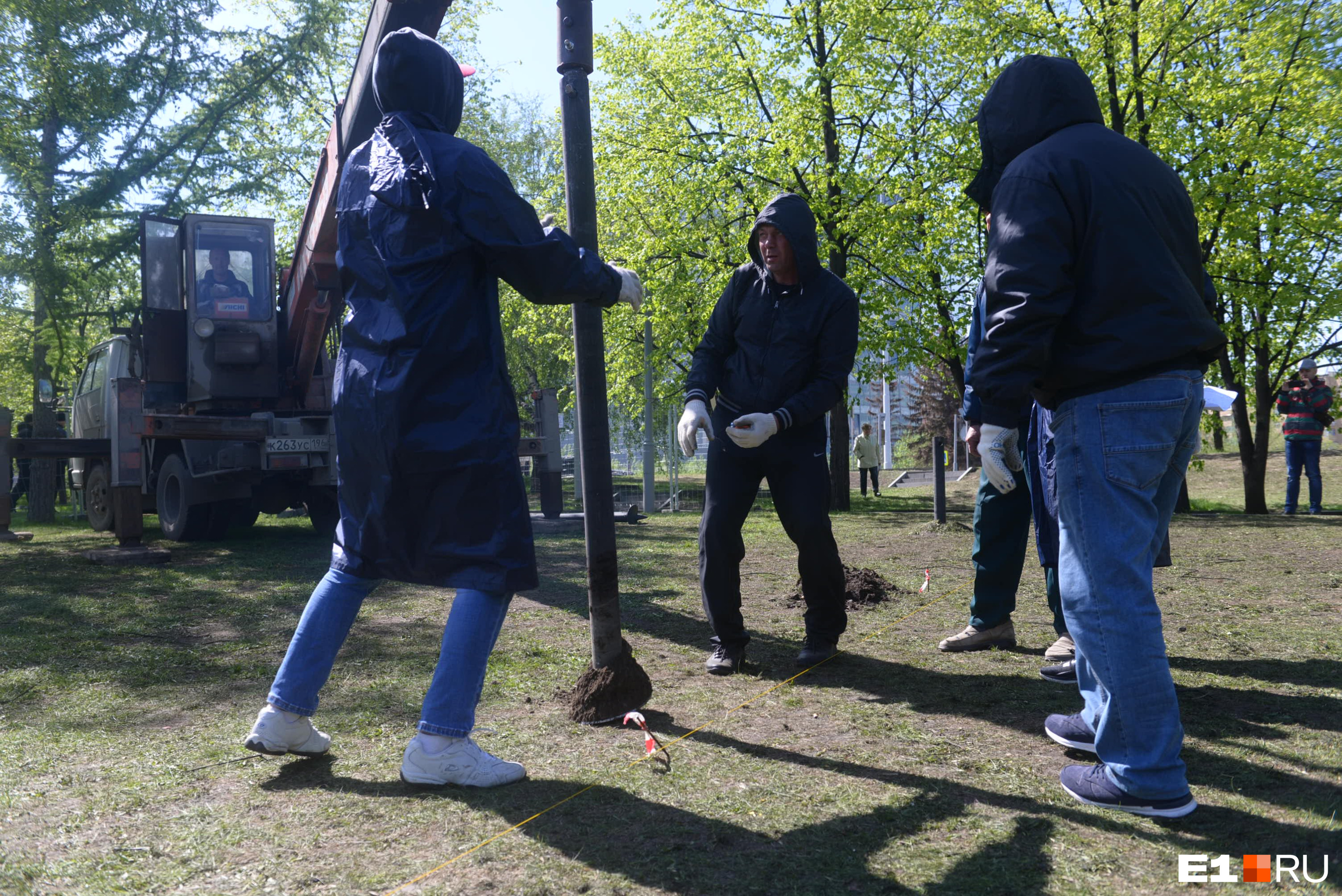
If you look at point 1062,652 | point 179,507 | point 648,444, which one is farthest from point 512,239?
point 648,444

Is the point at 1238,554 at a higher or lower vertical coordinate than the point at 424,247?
lower

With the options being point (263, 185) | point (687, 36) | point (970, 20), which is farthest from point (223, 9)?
point (970, 20)

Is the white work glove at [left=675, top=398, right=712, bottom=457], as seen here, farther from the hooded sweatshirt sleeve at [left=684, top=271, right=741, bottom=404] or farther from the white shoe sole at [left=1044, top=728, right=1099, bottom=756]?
the white shoe sole at [left=1044, top=728, right=1099, bottom=756]

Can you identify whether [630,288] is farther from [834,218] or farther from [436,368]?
[834,218]

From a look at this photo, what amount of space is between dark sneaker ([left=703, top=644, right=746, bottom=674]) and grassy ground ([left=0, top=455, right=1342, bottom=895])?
0.10 metres

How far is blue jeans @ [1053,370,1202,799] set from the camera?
2.40 metres

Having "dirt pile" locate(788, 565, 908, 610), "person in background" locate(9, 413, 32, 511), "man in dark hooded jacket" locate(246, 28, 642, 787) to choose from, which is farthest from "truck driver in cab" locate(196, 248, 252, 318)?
"person in background" locate(9, 413, 32, 511)

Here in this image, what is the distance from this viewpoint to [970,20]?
52.3 feet

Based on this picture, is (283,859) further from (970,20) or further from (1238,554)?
(970,20)

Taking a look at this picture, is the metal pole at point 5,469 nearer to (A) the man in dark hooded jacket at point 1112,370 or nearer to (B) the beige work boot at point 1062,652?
(B) the beige work boot at point 1062,652

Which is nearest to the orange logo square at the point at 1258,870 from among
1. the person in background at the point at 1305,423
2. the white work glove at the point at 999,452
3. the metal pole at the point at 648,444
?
the white work glove at the point at 999,452

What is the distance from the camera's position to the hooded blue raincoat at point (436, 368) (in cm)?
266

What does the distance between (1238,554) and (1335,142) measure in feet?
18.6

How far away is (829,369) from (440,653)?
208 cm
